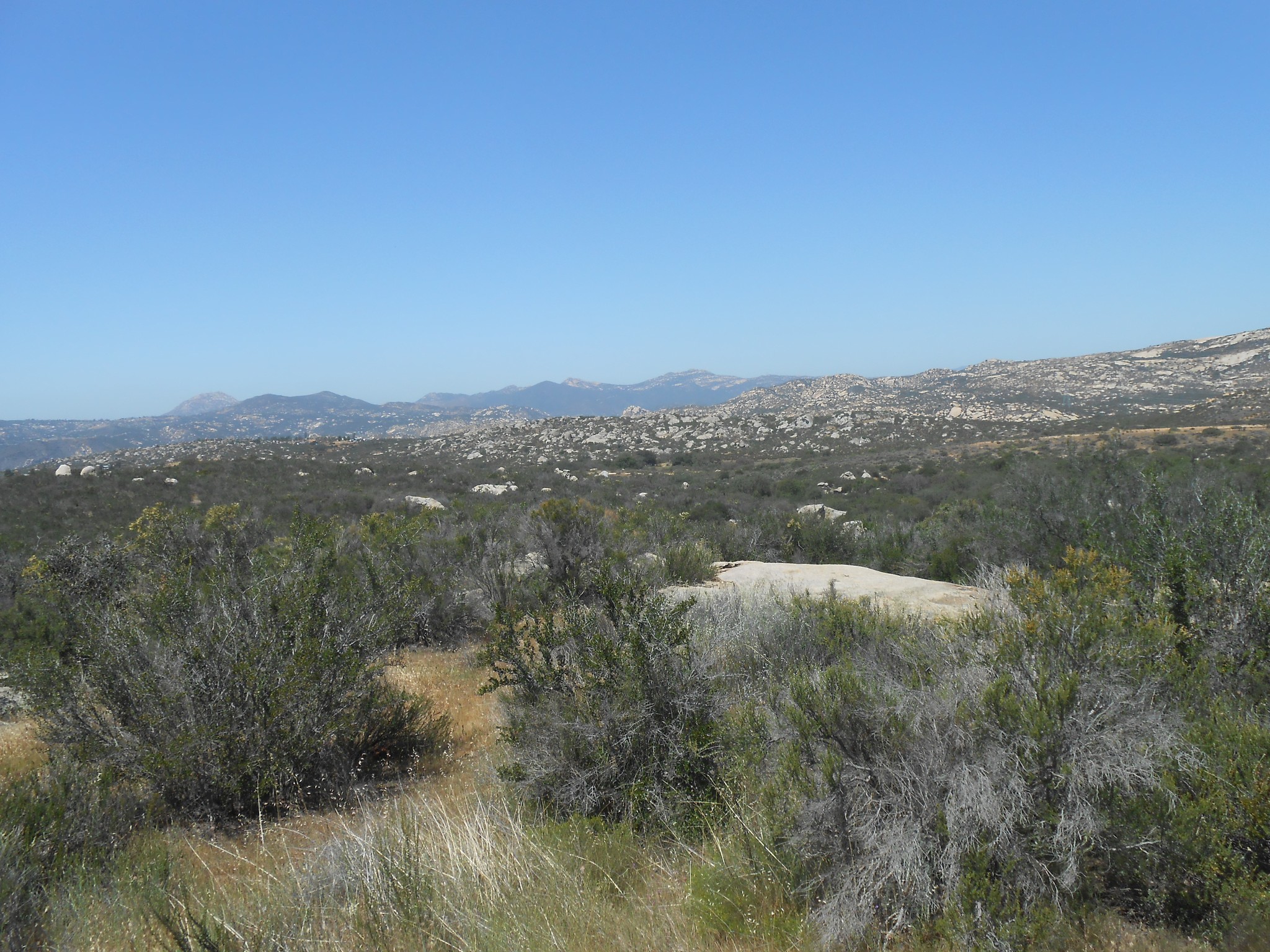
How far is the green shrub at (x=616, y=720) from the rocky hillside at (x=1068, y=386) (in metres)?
54.0

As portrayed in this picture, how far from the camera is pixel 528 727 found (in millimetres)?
4168

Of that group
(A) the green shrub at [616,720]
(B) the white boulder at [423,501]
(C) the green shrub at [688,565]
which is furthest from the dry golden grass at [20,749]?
(B) the white boulder at [423,501]

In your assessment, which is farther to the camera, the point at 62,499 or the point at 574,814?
the point at 62,499

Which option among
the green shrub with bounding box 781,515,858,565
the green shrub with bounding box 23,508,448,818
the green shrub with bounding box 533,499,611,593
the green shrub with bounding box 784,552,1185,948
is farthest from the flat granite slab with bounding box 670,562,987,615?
the green shrub with bounding box 784,552,1185,948

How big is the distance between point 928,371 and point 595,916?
11596 cm

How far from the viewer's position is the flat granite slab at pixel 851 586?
7.65m

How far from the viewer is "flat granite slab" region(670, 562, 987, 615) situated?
7648 millimetres

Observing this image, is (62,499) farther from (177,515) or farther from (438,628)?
(438,628)

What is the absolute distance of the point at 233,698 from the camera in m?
4.27

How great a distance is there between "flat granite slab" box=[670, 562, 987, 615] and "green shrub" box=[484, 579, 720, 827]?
2.55 meters

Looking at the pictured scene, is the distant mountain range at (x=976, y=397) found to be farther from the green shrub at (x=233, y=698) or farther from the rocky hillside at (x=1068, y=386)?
the green shrub at (x=233, y=698)

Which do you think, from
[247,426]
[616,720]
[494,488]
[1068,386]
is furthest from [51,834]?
[247,426]

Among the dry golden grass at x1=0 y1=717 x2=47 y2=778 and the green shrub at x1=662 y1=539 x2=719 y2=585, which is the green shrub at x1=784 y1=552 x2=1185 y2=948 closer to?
the dry golden grass at x1=0 y1=717 x2=47 y2=778

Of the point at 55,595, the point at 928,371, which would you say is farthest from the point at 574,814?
the point at 928,371
